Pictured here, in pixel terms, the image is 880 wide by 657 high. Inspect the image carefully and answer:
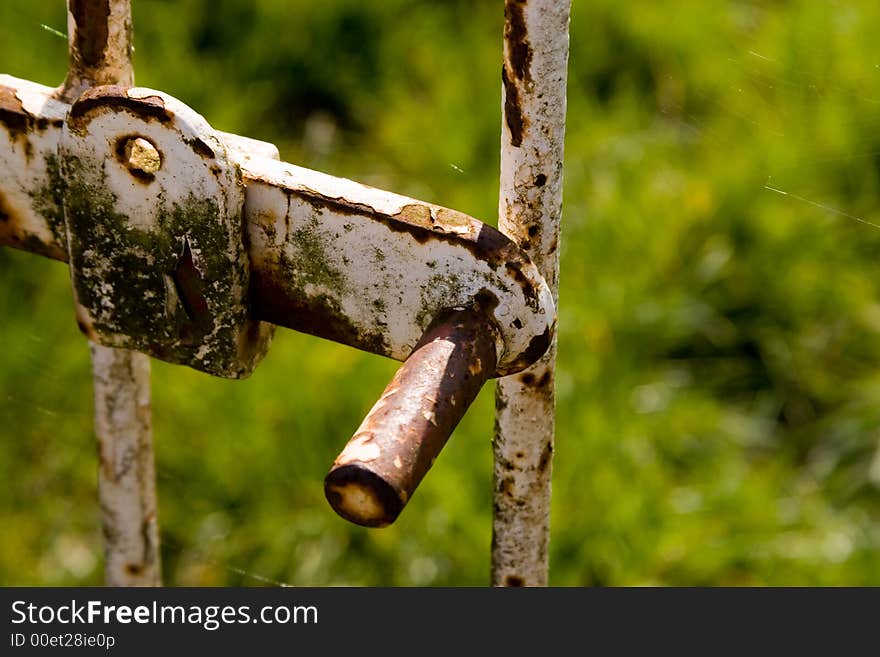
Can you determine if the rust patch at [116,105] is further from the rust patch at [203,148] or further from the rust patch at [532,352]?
the rust patch at [532,352]

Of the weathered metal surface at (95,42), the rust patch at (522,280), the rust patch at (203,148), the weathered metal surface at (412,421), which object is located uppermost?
the weathered metal surface at (95,42)

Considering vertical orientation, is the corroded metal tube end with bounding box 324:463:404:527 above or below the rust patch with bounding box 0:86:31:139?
below

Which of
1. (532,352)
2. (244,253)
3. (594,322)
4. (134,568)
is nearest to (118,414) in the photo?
(134,568)

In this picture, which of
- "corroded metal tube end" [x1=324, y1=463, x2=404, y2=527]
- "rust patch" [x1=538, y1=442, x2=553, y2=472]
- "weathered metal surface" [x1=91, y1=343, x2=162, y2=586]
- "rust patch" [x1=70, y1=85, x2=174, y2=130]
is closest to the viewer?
"corroded metal tube end" [x1=324, y1=463, x2=404, y2=527]

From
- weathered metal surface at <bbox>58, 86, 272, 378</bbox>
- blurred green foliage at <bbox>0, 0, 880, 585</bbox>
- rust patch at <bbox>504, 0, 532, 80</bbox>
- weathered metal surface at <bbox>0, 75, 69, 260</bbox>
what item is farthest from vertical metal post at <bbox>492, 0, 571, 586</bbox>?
blurred green foliage at <bbox>0, 0, 880, 585</bbox>

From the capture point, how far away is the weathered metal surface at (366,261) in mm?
601

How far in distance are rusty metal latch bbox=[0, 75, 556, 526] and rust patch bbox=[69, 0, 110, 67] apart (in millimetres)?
35

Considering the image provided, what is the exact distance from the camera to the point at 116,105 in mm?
618

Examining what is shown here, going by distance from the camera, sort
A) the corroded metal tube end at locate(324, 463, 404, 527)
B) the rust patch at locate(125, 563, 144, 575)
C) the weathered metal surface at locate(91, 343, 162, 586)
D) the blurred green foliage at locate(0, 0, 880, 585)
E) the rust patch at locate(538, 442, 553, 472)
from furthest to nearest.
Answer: the blurred green foliage at locate(0, 0, 880, 585), the rust patch at locate(125, 563, 144, 575), the weathered metal surface at locate(91, 343, 162, 586), the rust patch at locate(538, 442, 553, 472), the corroded metal tube end at locate(324, 463, 404, 527)

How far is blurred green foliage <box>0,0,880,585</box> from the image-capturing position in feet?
4.82

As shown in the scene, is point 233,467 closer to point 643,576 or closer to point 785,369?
point 643,576

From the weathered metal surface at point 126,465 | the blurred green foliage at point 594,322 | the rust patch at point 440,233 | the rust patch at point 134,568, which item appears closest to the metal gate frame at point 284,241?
the rust patch at point 440,233

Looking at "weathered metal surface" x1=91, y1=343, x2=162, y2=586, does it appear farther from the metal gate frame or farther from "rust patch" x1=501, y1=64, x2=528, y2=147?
"rust patch" x1=501, y1=64, x2=528, y2=147

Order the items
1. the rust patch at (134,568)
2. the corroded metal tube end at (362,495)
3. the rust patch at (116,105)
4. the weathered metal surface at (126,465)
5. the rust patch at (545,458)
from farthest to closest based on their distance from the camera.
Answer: the rust patch at (134,568) → the weathered metal surface at (126,465) → the rust patch at (545,458) → the rust patch at (116,105) → the corroded metal tube end at (362,495)
